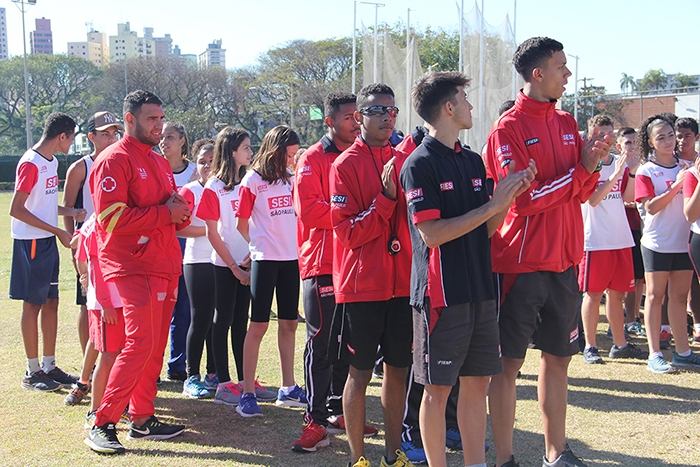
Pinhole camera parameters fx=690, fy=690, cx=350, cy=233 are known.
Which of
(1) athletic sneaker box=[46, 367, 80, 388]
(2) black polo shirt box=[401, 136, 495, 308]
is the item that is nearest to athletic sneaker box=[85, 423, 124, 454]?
(1) athletic sneaker box=[46, 367, 80, 388]

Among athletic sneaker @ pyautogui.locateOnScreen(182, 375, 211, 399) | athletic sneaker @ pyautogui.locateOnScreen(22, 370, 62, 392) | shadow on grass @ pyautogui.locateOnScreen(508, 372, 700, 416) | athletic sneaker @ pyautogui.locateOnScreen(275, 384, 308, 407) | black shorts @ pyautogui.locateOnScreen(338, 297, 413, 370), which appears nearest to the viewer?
black shorts @ pyautogui.locateOnScreen(338, 297, 413, 370)

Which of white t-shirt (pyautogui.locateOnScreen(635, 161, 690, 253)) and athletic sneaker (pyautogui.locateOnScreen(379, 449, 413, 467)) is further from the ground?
white t-shirt (pyautogui.locateOnScreen(635, 161, 690, 253))

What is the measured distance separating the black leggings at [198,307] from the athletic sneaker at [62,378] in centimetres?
115

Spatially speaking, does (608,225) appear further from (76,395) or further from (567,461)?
(76,395)

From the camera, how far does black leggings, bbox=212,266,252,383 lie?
595 cm

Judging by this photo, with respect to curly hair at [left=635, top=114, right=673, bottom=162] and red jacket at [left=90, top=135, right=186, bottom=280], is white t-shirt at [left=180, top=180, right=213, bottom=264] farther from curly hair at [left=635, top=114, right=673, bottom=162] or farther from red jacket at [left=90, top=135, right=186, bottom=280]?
curly hair at [left=635, top=114, right=673, bottom=162]

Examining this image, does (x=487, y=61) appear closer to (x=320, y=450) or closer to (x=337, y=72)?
(x=320, y=450)

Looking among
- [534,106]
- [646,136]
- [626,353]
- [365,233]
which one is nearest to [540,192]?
[534,106]

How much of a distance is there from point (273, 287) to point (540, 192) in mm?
2520

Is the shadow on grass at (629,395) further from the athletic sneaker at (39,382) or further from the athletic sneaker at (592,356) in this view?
the athletic sneaker at (39,382)

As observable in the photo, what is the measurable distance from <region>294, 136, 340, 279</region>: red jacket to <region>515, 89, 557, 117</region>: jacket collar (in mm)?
1428

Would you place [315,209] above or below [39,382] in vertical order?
above

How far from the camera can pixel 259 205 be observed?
571cm

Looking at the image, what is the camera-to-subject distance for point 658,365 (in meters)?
6.59
